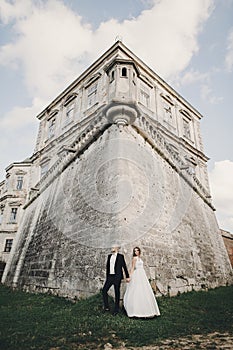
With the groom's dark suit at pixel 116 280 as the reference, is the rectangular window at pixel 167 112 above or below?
above

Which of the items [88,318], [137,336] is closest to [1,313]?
[88,318]

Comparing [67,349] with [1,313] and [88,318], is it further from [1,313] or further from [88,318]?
[1,313]

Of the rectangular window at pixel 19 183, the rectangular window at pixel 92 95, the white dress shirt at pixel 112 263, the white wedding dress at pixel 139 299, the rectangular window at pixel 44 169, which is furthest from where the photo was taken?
the rectangular window at pixel 19 183

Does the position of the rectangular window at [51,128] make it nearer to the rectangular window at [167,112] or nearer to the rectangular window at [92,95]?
the rectangular window at [92,95]

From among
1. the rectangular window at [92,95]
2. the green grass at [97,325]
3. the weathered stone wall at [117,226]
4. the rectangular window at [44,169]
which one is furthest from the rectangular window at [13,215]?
the green grass at [97,325]

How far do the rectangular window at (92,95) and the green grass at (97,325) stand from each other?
42.5ft

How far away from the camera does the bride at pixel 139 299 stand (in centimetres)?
471

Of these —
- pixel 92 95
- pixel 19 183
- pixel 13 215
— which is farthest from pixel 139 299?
pixel 19 183

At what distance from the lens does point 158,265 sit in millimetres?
6980

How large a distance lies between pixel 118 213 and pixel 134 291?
2.26 meters

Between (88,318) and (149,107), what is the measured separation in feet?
47.6

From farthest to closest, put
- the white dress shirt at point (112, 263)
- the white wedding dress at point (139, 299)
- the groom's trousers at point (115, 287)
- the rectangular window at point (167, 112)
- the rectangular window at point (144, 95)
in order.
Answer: the rectangular window at point (167, 112) → the rectangular window at point (144, 95) → the white dress shirt at point (112, 263) → the groom's trousers at point (115, 287) → the white wedding dress at point (139, 299)

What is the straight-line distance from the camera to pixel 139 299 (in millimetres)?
4797

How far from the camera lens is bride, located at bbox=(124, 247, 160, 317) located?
4711 millimetres
